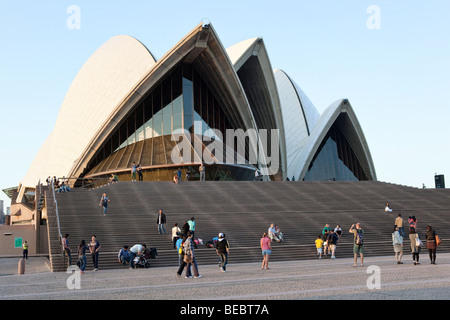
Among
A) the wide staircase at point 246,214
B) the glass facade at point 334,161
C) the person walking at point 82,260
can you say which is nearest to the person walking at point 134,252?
the wide staircase at point 246,214

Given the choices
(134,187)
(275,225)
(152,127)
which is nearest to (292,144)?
(152,127)

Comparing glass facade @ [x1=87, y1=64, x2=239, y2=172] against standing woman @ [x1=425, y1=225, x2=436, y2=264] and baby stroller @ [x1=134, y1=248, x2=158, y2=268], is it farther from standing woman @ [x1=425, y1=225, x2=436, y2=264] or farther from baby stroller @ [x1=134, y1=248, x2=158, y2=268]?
standing woman @ [x1=425, y1=225, x2=436, y2=264]

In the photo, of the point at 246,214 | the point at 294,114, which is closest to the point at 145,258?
the point at 246,214

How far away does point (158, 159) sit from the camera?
34.9m

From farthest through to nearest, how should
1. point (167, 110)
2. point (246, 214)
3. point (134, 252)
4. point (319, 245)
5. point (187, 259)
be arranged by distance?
point (167, 110) < point (246, 214) < point (319, 245) < point (134, 252) < point (187, 259)

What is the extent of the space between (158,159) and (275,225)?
16034 mm

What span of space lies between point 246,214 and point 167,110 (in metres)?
17.8

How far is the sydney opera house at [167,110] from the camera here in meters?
35.7

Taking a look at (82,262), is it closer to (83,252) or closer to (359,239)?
(83,252)

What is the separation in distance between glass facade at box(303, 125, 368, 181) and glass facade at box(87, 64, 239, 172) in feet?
47.5

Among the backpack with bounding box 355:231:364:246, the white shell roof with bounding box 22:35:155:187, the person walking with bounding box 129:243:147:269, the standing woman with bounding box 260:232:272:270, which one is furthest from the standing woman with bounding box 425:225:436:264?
the white shell roof with bounding box 22:35:155:187

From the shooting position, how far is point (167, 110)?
125ft

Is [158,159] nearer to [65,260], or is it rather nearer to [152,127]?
[152,127]

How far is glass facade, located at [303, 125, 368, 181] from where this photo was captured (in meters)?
49.6
